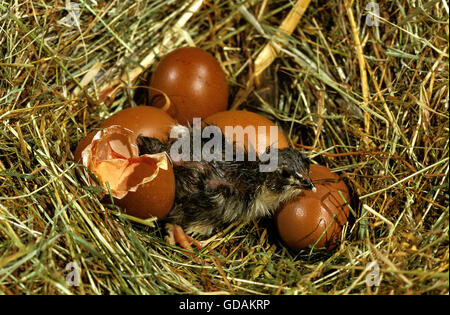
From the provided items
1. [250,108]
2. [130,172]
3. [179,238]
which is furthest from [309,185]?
[250,108]

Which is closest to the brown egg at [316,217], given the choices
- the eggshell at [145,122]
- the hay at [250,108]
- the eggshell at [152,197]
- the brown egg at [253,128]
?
the hay at [250,108]

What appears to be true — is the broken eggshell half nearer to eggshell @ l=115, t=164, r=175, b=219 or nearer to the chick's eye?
eggshell @ l=115, t=164, r=175, b=219

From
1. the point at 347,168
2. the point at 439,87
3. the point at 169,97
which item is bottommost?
the point at 347,168

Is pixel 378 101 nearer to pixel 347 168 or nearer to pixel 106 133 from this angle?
pixel 347 168

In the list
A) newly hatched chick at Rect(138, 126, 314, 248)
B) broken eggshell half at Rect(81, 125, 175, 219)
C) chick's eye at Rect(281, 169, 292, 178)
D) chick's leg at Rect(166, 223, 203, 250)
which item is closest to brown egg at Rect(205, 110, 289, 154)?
newly hatched chick at Rect(138, 126, 314, 248)

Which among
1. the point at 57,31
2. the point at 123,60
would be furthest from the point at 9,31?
the point at 123,60

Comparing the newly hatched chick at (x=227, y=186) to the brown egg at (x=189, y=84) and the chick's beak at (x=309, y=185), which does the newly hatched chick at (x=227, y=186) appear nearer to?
the chick's beak at (x=309, y=185)

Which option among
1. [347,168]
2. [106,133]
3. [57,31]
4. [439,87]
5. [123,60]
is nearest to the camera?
[106,133]

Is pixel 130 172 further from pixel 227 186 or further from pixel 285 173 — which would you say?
pixel 285 173
